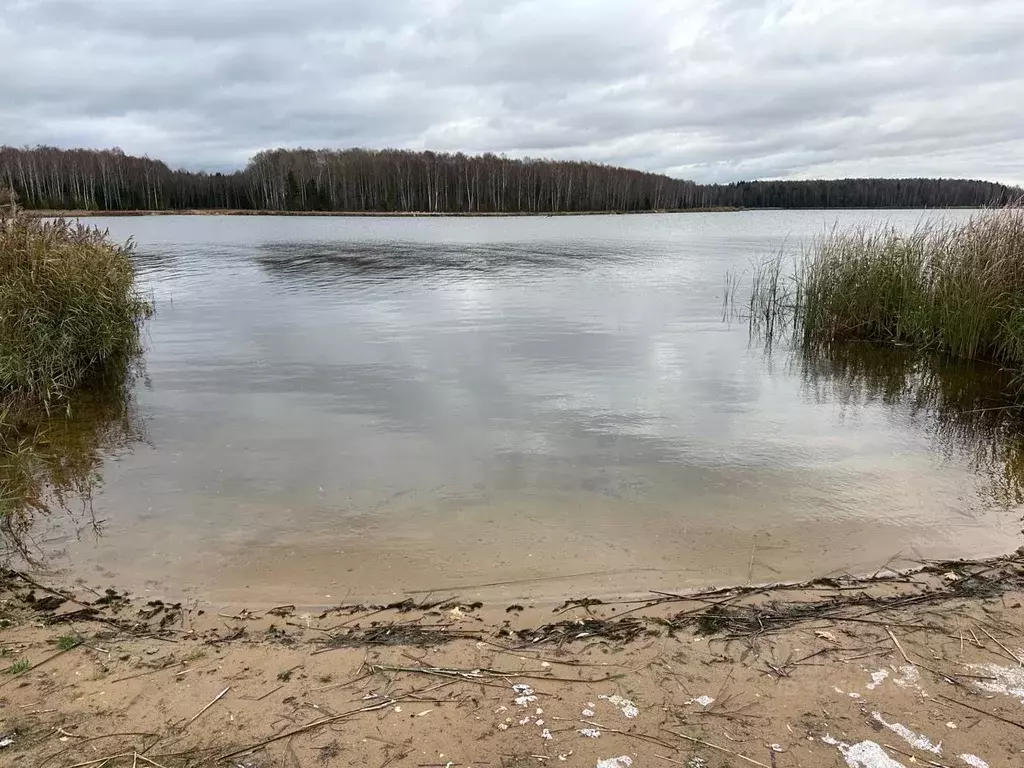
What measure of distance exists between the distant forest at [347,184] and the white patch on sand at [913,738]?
102m

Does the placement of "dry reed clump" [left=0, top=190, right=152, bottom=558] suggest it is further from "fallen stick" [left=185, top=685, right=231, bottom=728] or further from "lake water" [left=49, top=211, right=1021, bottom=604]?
"fallen stick" [left=185, top=685, right=231, bottom=728]

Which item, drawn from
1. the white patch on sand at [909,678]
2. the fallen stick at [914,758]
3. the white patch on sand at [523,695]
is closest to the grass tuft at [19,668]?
the white patch on sand at [523,695]

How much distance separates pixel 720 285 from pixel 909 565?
1912cm

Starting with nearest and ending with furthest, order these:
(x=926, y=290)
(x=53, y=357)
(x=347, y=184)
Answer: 1. (x=53, y=357)
2. (x=926, y=290)
3. (x=347, y=184)

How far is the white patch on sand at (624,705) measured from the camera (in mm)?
3084

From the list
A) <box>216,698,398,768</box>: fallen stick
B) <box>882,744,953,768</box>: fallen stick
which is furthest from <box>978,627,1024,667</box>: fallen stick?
<box>216,698,398,768</box>: fallen stick

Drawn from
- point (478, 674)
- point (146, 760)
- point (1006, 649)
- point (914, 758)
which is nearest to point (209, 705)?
point (146, 760)

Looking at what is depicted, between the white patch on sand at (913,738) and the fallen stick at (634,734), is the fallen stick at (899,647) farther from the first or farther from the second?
the fallen stick at (634,734)

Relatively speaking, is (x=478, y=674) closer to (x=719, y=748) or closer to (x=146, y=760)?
(x=719, y=748)

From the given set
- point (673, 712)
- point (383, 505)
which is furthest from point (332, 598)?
point (673, 712)

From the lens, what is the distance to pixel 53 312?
9578 millimetres

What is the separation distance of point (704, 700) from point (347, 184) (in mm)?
104102

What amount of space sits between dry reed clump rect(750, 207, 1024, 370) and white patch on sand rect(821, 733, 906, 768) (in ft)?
31.8

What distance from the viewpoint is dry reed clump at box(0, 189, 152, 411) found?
8.62 meters
